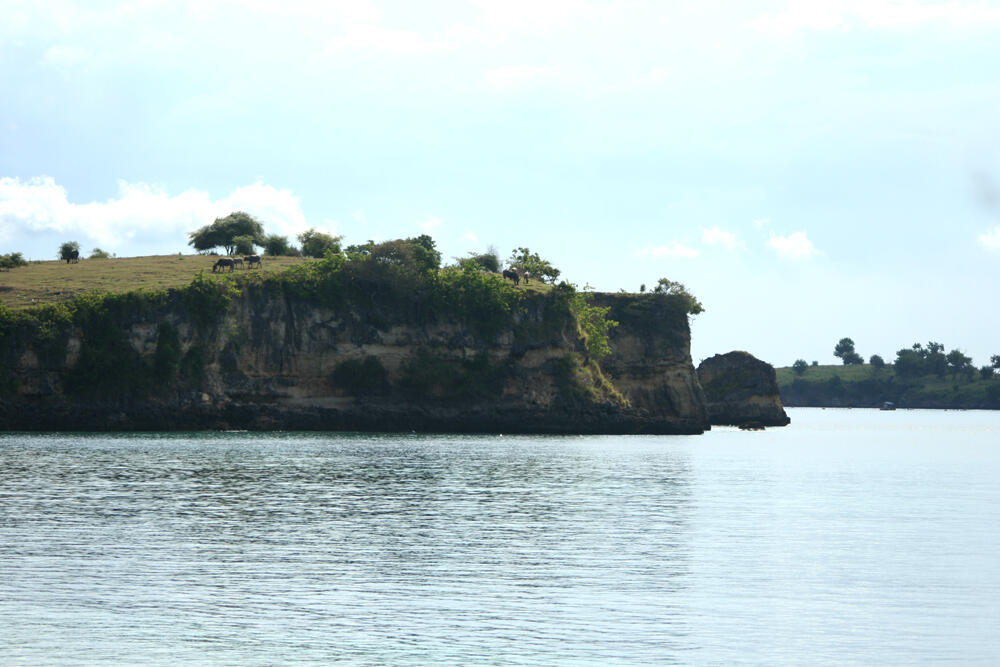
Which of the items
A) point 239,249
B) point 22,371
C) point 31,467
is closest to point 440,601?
point 31,467

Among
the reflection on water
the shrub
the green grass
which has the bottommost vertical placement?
the reflection on water

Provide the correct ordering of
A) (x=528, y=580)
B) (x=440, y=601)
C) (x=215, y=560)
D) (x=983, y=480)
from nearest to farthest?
(x=440, y=601) → (x=528, y=580) → (x=215, y=560) → (x=983, y=480)

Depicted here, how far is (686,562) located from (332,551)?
10.7m

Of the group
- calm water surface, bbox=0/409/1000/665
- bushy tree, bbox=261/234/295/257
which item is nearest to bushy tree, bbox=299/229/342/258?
bushy tree, bbox=261/234/295/257

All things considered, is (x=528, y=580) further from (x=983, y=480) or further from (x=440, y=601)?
(x=983, y=480)

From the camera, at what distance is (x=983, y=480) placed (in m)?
68.6

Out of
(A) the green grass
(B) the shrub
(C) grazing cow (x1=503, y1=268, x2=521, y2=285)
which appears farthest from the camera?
(C) grazing cow (x1=503, y1=268, x2=521, y2=285)

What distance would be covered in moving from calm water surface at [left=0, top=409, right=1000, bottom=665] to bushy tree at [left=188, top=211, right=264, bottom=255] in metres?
101

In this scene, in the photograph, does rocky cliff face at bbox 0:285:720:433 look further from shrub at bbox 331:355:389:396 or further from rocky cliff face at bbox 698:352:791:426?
rocky cliff face at bbox 698:352:791:426

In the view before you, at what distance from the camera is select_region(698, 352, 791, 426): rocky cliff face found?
17000 cm

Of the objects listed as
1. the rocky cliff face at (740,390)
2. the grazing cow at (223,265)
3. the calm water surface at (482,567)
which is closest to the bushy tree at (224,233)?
the grazing cow at (223,265)

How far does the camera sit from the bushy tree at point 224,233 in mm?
160750

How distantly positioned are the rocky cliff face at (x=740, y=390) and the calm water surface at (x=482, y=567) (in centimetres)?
10683

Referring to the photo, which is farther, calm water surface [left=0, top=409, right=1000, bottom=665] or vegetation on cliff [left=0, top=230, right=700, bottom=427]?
vegetation on cliff [left=0, top=230, right=700, bottom=427]
